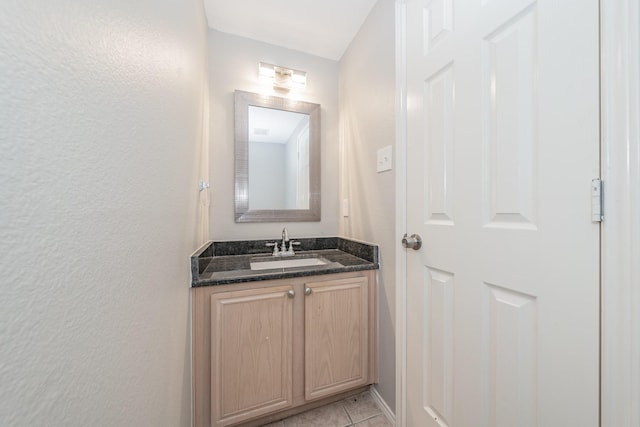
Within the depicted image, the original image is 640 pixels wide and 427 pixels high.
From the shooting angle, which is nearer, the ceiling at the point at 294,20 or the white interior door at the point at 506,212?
the white interior door at the point at 506,212

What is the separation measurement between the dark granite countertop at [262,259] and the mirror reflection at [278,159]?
1.03ft

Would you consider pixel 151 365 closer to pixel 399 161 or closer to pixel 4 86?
pixel 4 86

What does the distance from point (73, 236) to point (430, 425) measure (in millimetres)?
1344

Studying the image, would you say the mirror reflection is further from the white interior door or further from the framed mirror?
the white interior door

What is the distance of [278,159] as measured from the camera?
1.71m

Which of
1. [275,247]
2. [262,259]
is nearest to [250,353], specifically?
[262,259]

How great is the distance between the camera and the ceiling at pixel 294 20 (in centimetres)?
135

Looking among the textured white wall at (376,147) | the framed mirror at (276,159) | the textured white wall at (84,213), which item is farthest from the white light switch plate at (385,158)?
the textured white wall at (84,213)

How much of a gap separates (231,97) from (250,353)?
1594 millimetres

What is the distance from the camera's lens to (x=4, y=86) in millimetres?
220

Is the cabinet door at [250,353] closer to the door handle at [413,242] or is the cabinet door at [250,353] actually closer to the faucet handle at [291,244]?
the faucet handle at [291,244]

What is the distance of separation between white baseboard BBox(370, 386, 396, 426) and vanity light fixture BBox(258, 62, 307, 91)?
2097mm

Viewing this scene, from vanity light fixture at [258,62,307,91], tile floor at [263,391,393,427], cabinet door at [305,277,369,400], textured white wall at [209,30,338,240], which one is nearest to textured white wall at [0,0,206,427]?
cabinet door at [305,277,369,400]

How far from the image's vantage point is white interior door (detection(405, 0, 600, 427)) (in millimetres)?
541
